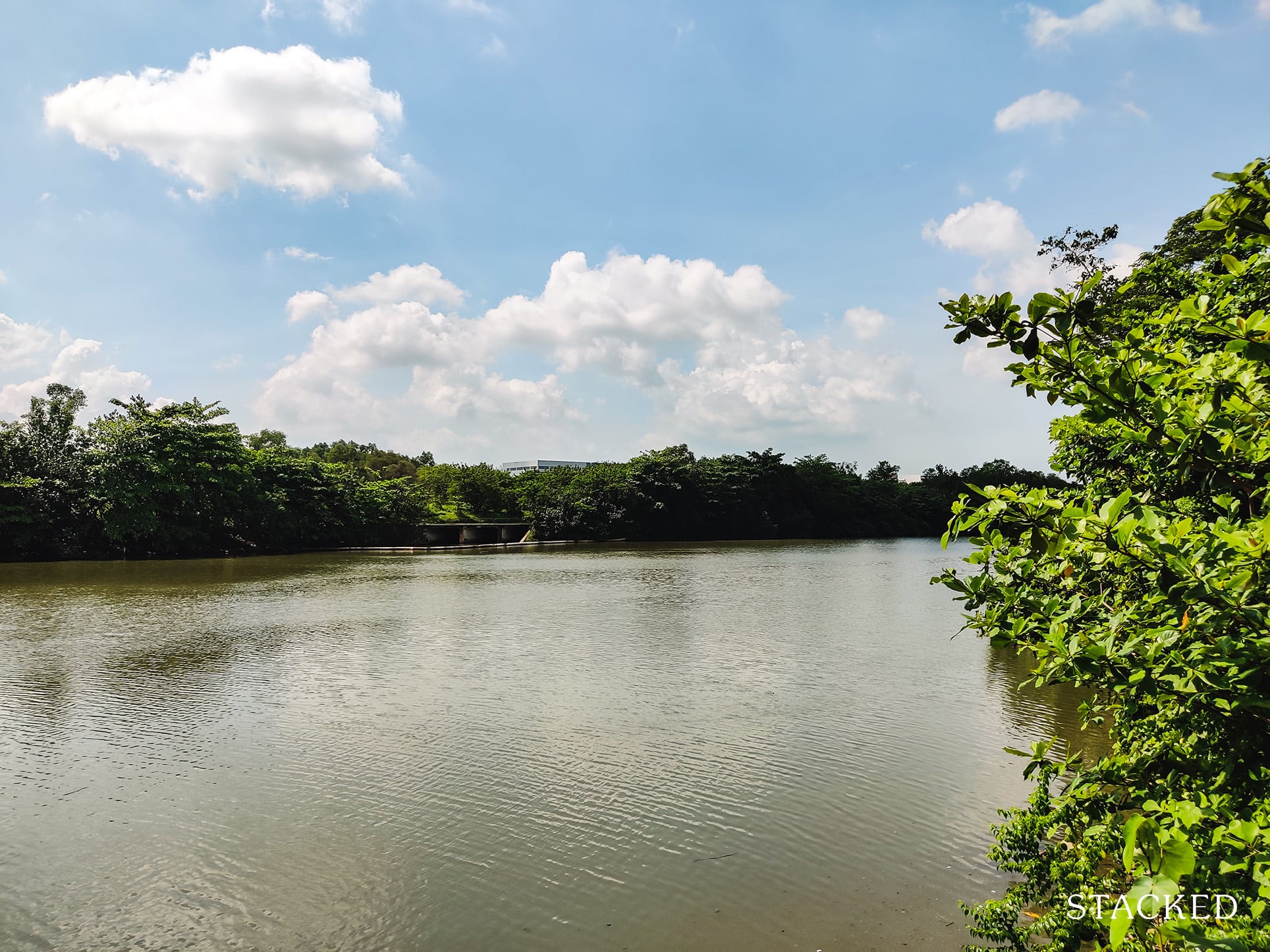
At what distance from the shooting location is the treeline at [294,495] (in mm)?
26172

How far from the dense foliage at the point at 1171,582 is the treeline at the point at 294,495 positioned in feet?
42.1

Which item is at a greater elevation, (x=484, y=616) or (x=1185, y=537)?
(x=1185, y=537)

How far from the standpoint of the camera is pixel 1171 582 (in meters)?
1.64

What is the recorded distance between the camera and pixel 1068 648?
68.2 inches

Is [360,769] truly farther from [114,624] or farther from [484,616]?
[114,624]

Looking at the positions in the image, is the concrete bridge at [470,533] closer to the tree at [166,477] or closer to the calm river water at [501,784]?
the tree at [166,477]

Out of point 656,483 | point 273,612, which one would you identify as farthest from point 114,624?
point 656,483

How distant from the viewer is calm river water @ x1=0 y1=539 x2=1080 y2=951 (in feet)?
12.9

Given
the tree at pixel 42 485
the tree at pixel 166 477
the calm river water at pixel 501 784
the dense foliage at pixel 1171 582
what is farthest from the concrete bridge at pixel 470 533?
the dense foliage at pixel 1171 582

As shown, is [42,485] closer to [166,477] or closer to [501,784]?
[166,477]

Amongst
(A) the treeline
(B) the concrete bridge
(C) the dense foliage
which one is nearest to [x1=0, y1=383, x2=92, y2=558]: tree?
(A) the treeline

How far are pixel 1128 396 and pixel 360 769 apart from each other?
5.97 metres

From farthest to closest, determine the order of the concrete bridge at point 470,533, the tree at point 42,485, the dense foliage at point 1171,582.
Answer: the concrete bridge at point 470,533 → the tree at point 42,485 → the dense foliage at point 1171,582

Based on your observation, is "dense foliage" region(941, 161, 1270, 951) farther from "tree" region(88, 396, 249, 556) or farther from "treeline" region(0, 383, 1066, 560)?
"tree" region(88, 396, 249, 556)
